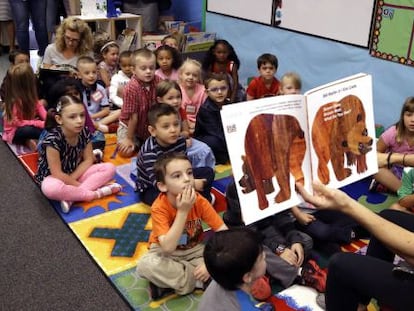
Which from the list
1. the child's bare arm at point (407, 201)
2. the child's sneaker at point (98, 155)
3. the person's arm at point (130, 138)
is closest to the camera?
the child's bare arm at point (407, 201)

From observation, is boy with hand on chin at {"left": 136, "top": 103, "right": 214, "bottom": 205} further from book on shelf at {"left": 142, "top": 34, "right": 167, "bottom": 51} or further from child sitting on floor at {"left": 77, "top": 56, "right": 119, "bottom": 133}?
book on shelf at {"left": 142, "top": 34, "right": 167, "bottom": 51}

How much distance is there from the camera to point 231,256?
136 cm

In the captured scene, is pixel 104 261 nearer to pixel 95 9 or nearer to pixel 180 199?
pixel 180 199

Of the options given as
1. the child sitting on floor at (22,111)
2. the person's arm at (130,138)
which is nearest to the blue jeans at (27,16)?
the child sitting on floor at (22,111)

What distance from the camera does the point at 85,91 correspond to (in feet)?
12.3

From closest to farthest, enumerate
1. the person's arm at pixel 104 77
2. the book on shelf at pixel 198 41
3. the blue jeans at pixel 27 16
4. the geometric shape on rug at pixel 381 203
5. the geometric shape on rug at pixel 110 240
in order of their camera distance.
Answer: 1. the geometric shape on rug at pixel 110 240
2. the geometric shape on rug at pixel 381 203
3. the person's arm at pixel 104 77
4. the blue jeans at pixel 27 16
5. the book on shelf at pixel 198 41

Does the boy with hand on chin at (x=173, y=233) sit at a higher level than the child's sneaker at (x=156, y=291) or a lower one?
higher

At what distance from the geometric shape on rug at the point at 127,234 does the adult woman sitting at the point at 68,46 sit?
2039 millimetres

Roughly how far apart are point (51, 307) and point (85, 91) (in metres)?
2.22

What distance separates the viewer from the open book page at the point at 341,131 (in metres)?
1.35

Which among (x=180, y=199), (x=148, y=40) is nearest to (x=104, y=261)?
(x=180, y=199)

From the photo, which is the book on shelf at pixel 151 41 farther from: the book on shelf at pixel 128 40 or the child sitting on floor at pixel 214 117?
the child sitting on floor at pixel 214 117

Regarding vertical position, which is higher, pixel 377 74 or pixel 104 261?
pixel 377 74

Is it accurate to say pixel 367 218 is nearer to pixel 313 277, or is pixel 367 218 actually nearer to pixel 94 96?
pixel 313 277
